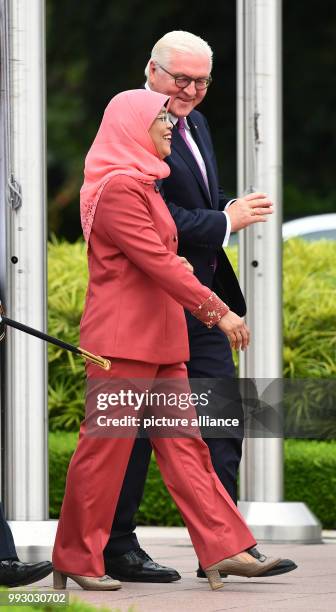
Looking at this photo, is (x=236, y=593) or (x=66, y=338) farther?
(x=66, y=338)

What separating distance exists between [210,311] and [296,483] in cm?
294

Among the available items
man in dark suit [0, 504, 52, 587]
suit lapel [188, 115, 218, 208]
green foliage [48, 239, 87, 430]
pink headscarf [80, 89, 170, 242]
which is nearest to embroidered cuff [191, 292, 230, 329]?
pink headscarf [80, 89, 170, 242]

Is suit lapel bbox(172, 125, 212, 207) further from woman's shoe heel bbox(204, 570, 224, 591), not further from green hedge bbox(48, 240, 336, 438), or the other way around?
green hedge bbox(48, 240, 336, 438)

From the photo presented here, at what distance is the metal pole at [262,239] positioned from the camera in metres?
7.88

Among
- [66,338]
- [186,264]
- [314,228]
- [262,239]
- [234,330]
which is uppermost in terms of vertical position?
[314,228]

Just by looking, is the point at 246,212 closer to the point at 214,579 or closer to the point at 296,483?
the point at 214,579

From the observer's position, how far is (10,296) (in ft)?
24.1

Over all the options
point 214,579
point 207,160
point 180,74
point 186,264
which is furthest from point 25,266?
point 214,579

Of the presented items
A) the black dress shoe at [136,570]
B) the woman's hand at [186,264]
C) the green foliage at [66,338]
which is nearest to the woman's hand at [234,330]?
the woman's hand at [186,264]

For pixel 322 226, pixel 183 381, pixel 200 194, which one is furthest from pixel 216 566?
pixel 322 226

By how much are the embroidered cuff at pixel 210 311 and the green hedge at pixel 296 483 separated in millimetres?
2834

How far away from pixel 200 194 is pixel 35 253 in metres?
1.00

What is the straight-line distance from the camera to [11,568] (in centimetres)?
613

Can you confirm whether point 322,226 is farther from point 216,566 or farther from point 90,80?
point 90,80
